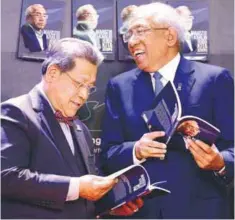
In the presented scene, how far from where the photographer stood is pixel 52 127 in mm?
1620

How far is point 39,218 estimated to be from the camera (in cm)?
155

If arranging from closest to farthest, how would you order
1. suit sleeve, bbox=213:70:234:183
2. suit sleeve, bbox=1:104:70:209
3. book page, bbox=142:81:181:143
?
suit sleeve, bbox=1:104:70:209
book page, bbox=142:81:181:143
suit sleeve, bbox=213:70:234:183

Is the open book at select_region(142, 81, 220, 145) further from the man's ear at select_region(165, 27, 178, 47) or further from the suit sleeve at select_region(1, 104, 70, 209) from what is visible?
the suit sleeve at select_region(1, 104, 70, 209)

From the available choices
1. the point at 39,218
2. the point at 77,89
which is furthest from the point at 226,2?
the point at 39,218

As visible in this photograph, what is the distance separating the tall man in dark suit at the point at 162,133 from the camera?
1711mm

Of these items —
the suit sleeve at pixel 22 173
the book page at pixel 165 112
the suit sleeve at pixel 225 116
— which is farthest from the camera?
the suit sleeve at pixel 225 116

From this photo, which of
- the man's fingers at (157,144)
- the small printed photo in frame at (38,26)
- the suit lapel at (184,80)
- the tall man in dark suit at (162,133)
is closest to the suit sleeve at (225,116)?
the tall man in dark suit at (162,133)

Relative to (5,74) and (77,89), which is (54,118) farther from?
(5,74)

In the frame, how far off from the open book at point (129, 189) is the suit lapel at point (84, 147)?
0.10 m

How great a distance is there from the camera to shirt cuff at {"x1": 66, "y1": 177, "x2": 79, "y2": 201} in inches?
62.2

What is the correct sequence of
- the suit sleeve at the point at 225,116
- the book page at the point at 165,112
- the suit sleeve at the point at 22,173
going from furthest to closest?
the suit sleeve at the point at 225,116 < the book page at the point at 165,112 < the suit sleeve at the point at 22,173

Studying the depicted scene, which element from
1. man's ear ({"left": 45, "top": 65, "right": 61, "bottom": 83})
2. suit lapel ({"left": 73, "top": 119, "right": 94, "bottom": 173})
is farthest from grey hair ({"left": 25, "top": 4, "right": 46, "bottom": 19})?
suit lapel ({"left": 73, "top": 119, "right": 94, "bottom": 173})

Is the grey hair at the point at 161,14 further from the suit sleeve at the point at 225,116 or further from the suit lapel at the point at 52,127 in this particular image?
the suit lapel at the point at 52,127

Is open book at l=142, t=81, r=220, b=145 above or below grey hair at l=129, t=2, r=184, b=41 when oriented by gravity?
below
